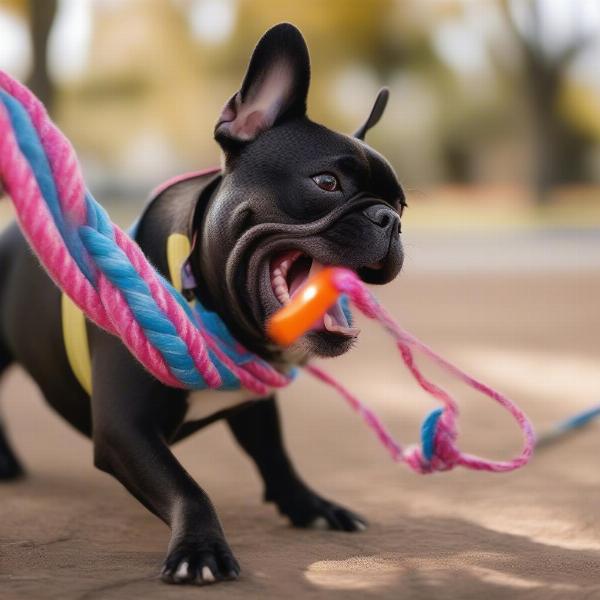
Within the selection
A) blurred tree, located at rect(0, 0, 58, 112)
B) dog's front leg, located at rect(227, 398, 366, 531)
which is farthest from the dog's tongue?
blurred tree, located at rect(0, 0, 58, 112)

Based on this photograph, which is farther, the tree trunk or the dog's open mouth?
the tree trunk

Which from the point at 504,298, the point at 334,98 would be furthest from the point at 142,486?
the point at 334,98

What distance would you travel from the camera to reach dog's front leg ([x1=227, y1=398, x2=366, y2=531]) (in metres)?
2.83

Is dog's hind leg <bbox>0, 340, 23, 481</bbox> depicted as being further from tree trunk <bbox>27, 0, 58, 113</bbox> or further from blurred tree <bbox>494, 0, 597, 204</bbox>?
blurred tree <bbox>494, 0, 597, 204</bbox>

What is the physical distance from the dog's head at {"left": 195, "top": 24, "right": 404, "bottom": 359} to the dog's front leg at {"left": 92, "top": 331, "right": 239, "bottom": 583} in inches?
10.2

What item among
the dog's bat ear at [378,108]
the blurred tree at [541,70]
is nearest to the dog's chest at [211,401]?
the dog's bat ear at [378,108]

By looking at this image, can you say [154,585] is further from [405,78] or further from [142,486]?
[405,78]

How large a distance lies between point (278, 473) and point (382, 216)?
3.02 feet

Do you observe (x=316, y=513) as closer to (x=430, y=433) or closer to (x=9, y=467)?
(x=430, y=433)

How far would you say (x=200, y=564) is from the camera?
2152 millimetres

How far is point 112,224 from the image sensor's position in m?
2.34

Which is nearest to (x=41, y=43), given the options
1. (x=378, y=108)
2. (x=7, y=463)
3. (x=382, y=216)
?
(x=7, y=463)

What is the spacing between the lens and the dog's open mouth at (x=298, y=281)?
7.79 feet

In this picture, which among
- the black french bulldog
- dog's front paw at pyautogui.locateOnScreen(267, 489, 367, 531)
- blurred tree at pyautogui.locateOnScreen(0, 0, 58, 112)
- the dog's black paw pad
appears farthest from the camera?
blurred tree at pyautogui.locateOnScreen(0, 0, 58, 112)
